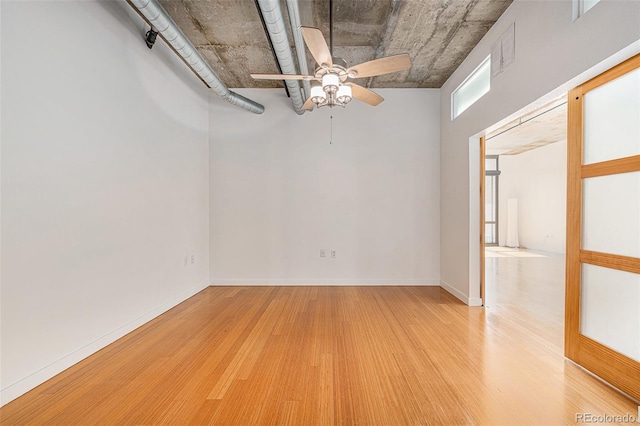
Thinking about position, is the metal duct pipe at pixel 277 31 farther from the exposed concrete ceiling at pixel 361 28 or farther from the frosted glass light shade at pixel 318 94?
the frosted glass light shade at pixel 318 94

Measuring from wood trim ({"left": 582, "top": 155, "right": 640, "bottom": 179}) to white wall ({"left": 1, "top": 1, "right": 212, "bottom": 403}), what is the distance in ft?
12.4

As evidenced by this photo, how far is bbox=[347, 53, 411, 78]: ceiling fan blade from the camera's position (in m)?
2.20

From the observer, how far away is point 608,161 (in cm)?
191

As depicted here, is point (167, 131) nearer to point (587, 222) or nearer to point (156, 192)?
point (156, 192)

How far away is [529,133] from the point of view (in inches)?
285

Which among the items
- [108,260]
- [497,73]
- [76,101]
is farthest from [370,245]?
[76,101]

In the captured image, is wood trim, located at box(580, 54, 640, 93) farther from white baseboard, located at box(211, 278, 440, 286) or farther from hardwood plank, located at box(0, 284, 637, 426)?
white baseboard, located at box(211, 278, 440, 286)

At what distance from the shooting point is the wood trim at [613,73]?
1710mm

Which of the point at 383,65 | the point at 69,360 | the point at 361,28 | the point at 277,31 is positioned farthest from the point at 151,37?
the point at 69,360

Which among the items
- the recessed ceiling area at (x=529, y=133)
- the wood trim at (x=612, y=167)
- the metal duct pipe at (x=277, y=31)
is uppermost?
the recessed ceiling area at (x=529, y=133)

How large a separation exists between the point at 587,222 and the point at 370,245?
2.86 metres

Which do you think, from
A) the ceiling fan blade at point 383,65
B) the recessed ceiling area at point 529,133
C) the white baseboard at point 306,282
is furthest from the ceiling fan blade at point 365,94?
the recessed ceiling area at point 529,133

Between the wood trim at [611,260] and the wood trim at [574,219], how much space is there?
7 cm

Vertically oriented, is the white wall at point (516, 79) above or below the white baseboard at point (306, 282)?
above
